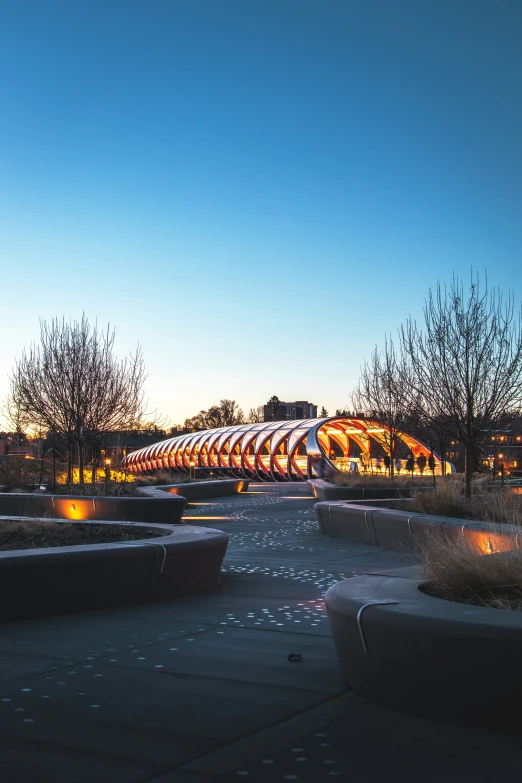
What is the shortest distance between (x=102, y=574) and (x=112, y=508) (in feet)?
29.4

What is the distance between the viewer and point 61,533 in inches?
382

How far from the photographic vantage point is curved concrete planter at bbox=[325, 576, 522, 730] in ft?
13.6

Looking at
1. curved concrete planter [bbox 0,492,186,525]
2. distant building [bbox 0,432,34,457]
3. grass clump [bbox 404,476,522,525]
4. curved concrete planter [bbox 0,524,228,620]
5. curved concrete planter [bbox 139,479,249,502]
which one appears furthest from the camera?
distant building [bbox 0,432,34,457]

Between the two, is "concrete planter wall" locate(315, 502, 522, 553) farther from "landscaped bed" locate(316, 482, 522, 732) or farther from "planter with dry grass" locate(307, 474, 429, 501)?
"planter with dry grass" locate(307, 474, 429, 501)

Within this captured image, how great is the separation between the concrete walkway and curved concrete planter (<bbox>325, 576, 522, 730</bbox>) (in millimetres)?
112

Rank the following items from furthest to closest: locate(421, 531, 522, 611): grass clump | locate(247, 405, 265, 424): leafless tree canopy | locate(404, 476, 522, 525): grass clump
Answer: locate(247, 405, 265, 424): leafless tree canopy
locate(404, 476, 522, 525): grass clump
locate(421, 531, 522, 611): grass clump

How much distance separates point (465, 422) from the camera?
16.4 metres

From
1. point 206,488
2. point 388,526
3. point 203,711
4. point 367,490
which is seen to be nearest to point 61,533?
point 203,711

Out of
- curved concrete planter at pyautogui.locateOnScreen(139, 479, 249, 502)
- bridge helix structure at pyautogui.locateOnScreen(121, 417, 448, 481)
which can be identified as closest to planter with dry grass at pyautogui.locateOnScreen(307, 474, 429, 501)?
curved concrete planter at pyautogui.locateOnScreen(139, 479, 249, 502)

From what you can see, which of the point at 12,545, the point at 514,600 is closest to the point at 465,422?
the point at 12,545

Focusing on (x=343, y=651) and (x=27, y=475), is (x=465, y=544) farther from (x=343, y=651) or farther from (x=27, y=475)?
(x=27, y=475)

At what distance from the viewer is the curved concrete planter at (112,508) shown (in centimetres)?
1642

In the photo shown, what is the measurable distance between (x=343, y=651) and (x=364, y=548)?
836cm

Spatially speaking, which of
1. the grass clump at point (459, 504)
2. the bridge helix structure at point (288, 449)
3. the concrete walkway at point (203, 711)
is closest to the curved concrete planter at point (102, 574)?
the concrete walkway at point (203, 711)
